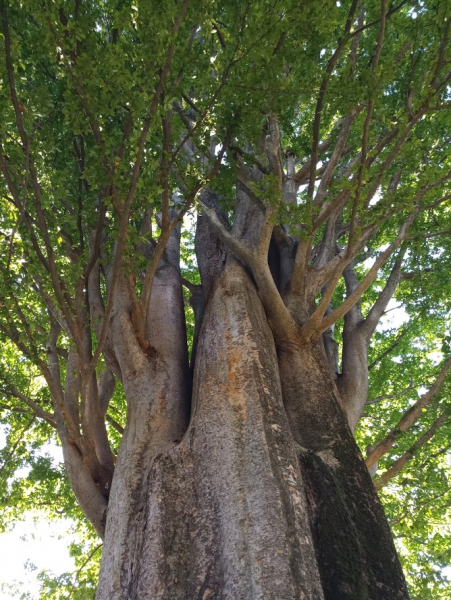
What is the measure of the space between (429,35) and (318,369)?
9.57 ft

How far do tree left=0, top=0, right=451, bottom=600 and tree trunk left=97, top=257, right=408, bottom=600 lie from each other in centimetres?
1

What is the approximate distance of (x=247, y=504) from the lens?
7.79 feet

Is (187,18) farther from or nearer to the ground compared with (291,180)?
nearer to the ground

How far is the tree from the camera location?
2.43 meters

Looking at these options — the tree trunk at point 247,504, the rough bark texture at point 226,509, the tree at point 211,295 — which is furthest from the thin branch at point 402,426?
the rough bark texture at point 226,509

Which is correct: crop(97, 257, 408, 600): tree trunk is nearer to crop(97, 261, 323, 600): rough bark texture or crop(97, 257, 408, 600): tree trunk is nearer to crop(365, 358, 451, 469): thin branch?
crop(97, 261, 323, 600): rough bark texture

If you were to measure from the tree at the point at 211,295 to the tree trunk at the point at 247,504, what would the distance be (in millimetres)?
11

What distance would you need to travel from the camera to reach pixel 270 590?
198cm

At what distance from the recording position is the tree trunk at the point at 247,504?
87.0 inches

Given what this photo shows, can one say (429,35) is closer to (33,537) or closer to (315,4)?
(315,4)

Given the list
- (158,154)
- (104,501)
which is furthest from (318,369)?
→ (158,154)

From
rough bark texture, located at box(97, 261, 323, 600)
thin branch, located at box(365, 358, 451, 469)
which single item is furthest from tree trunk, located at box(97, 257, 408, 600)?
thin branch, located at box(365, 358, 451, 469)

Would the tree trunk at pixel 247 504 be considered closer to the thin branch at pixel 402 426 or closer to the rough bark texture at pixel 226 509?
the rough bark texture at pixel 226 509

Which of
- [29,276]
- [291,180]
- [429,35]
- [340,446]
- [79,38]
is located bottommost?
[340,446]
